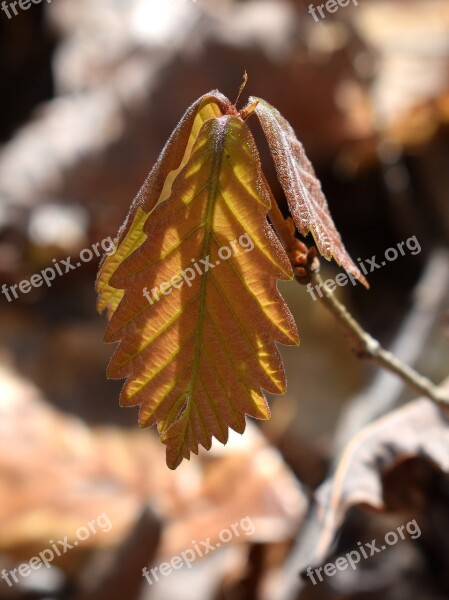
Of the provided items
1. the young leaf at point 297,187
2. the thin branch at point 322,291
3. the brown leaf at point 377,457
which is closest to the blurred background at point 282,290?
the brown leaf at point 377,457

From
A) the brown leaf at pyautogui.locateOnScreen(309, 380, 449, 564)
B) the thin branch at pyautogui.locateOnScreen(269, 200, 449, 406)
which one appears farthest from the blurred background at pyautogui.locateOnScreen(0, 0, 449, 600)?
the thin branch at pyautogui.locateOnScreen(269, 200, 449, 406)

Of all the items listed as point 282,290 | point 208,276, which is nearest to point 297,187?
point 208,276

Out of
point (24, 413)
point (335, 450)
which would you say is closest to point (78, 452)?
point (24, 413)

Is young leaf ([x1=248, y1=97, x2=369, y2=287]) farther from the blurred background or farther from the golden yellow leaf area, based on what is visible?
the blurred background

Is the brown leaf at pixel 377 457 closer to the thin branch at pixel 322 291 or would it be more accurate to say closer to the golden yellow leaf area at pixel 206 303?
the thin branch at pixel 322 291

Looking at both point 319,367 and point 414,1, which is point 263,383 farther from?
point 414,1

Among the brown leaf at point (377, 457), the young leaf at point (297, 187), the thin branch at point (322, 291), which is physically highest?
the young leaf at point (297, 187)
